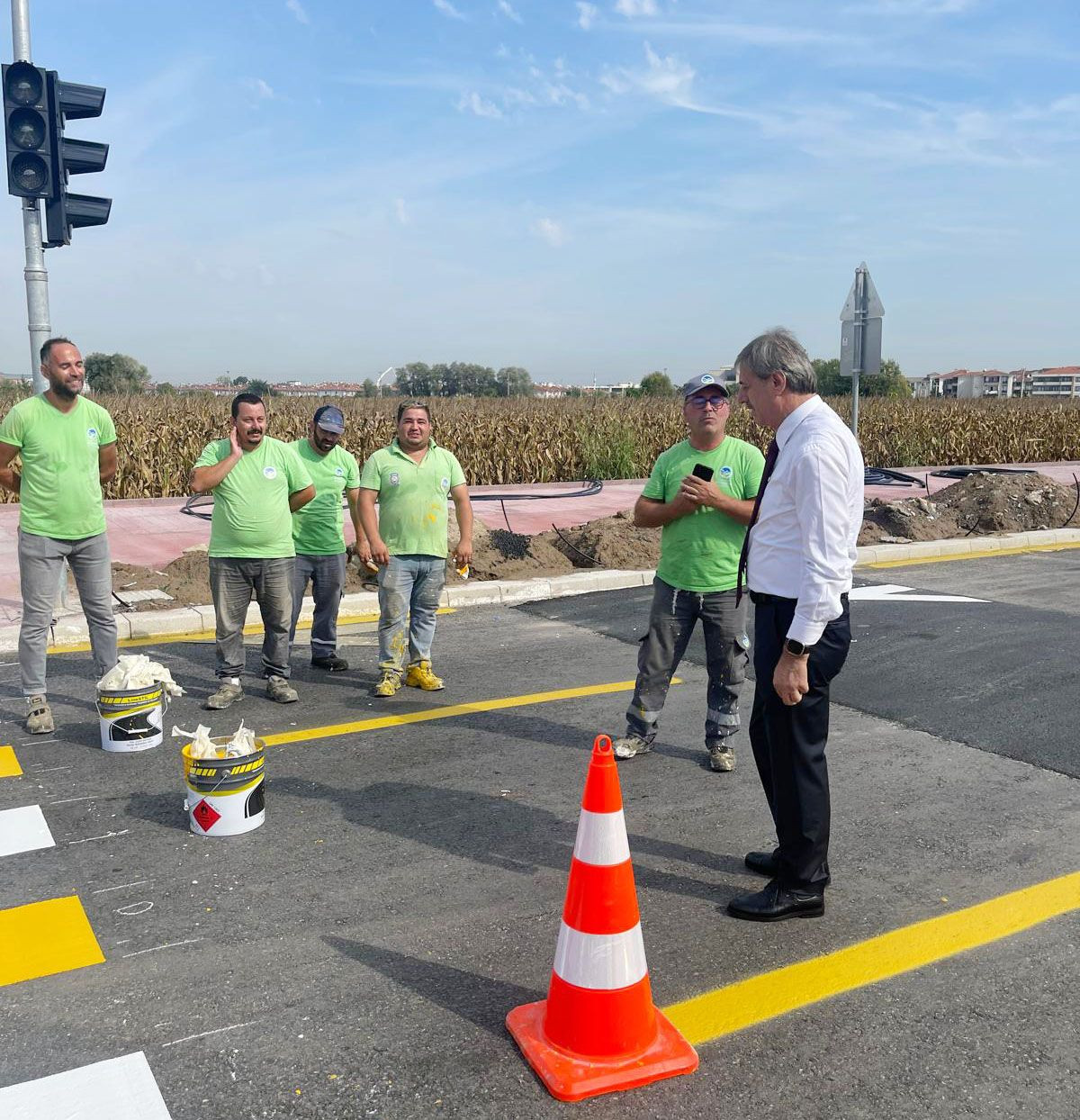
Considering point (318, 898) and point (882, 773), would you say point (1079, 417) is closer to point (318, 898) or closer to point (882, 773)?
point (882, 773)

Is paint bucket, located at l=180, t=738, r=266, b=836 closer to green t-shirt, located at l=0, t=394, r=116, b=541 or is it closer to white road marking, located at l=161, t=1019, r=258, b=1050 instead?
white road marking, located at l=161, t=1019, r=258, b=1050

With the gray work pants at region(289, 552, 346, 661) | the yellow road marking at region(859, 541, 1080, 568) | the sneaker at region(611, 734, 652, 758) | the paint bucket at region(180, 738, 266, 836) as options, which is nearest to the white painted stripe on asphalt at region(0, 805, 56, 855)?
the paint bucket at region(180, 738, 266, 836)

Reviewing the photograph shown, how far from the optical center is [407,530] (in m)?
6.66

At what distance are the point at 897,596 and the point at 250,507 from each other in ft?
20.6

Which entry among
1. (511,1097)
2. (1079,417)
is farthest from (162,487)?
(1079,417)

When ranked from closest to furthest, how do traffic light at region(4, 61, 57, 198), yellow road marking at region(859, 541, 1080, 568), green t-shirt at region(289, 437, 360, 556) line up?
1. green t-shirt at region(289, 437, 360, 556)
2. traffic light at region(4, 61, 57, 198)
3. yellow road marking at region(859, 541, 1080, 568)

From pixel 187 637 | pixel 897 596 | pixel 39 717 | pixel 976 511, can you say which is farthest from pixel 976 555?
pixel 39 717

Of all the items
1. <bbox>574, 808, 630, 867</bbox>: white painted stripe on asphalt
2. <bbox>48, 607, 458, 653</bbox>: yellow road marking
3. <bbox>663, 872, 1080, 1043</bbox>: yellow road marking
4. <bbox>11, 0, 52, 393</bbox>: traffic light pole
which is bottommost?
<bbox>663, 872, 1080, 1043</bbox>: yellow road marking

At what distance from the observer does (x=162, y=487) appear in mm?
17766

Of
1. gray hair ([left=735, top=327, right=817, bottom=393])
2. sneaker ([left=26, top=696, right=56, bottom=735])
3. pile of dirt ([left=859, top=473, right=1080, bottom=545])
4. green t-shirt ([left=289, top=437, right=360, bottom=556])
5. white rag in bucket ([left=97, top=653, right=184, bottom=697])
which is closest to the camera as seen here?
gray hair ([left=735, top=327, right=817, bottom=393])

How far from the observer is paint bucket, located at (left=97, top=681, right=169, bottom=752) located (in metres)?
5.52

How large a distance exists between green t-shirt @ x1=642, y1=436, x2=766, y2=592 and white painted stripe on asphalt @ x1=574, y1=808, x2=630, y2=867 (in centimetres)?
240

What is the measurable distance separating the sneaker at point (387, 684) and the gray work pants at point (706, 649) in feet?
6.23

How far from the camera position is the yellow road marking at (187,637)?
7996mm
